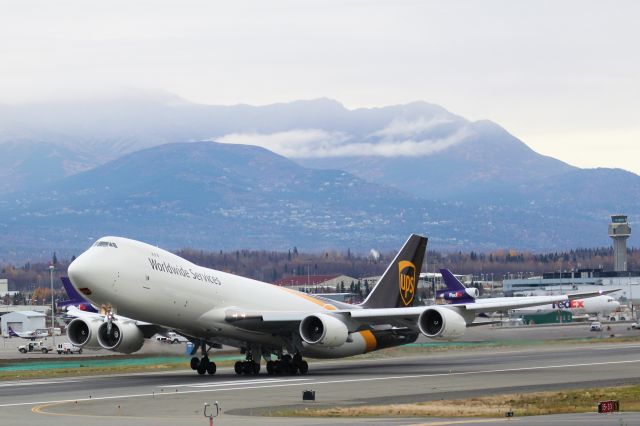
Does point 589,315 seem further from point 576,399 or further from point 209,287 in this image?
point 576,399

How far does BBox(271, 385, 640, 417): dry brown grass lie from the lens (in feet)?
128

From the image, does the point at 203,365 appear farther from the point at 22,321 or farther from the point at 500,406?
the point at 22,321

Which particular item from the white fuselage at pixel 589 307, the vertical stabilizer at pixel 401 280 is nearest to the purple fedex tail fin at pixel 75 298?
the vertical stabilizer at pixel 401 280

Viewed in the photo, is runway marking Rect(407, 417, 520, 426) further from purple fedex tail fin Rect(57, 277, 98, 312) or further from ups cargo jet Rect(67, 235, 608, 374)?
purple fedex tail fin Rect(57, 277, 98, 312)

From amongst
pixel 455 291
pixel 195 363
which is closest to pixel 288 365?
pixel 195 363

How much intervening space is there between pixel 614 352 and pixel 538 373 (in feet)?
62.0

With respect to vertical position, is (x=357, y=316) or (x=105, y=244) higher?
(x=105, y=244)

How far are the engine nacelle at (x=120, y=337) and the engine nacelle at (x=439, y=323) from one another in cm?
→ 1373

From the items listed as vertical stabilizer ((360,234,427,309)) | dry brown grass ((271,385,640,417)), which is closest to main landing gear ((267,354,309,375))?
vertical stabilizer ((360,234,427,309))

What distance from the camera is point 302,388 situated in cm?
5084

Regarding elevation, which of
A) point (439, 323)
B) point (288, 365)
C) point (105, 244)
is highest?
point (105, 244)

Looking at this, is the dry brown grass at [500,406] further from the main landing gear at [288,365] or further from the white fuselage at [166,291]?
the main landing gear at [288,365]

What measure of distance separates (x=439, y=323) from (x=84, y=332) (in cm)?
1723

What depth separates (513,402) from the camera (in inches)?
1674
